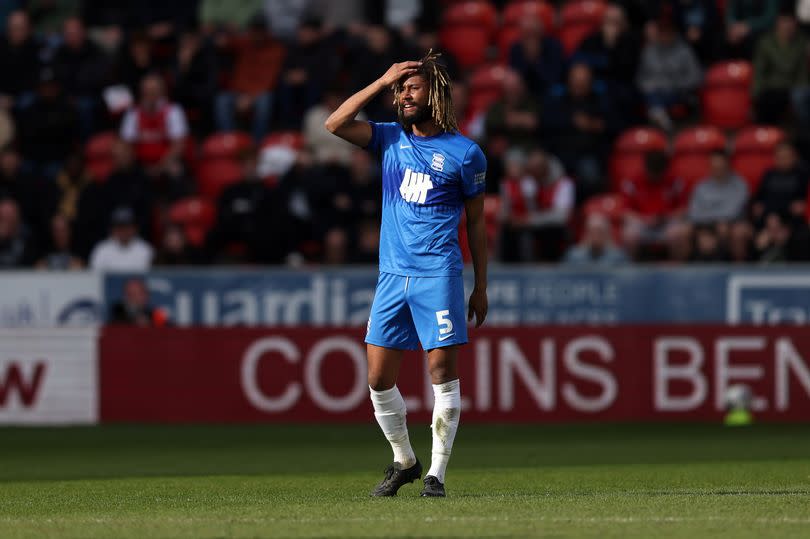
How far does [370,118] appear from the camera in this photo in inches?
749

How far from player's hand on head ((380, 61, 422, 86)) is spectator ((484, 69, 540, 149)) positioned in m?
10.4

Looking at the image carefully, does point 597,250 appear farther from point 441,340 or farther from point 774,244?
point 441,340

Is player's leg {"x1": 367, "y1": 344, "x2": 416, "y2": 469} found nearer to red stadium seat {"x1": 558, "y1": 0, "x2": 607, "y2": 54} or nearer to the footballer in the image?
the footballer

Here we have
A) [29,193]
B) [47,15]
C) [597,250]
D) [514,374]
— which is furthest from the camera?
[47,15]

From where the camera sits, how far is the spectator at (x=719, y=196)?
17.8m

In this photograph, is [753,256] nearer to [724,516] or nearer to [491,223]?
[491,223]

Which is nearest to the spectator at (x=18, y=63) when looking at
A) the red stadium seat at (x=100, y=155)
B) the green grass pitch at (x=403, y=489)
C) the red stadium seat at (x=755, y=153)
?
the red stadium seat at (x=100, y=155)

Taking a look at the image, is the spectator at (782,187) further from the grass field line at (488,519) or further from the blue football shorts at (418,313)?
the grass field line at (488,519)

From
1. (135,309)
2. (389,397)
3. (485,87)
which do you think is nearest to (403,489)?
(389,397)

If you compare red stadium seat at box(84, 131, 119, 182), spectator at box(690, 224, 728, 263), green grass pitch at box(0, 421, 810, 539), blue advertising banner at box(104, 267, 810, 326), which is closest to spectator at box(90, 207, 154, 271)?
blue advertising banner at box(104, 267, 810, 326)

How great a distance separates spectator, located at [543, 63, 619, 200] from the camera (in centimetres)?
1884

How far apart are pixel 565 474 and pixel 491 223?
7.32 metres

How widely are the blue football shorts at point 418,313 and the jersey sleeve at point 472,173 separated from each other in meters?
0.46

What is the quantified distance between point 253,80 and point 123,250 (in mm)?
4072
